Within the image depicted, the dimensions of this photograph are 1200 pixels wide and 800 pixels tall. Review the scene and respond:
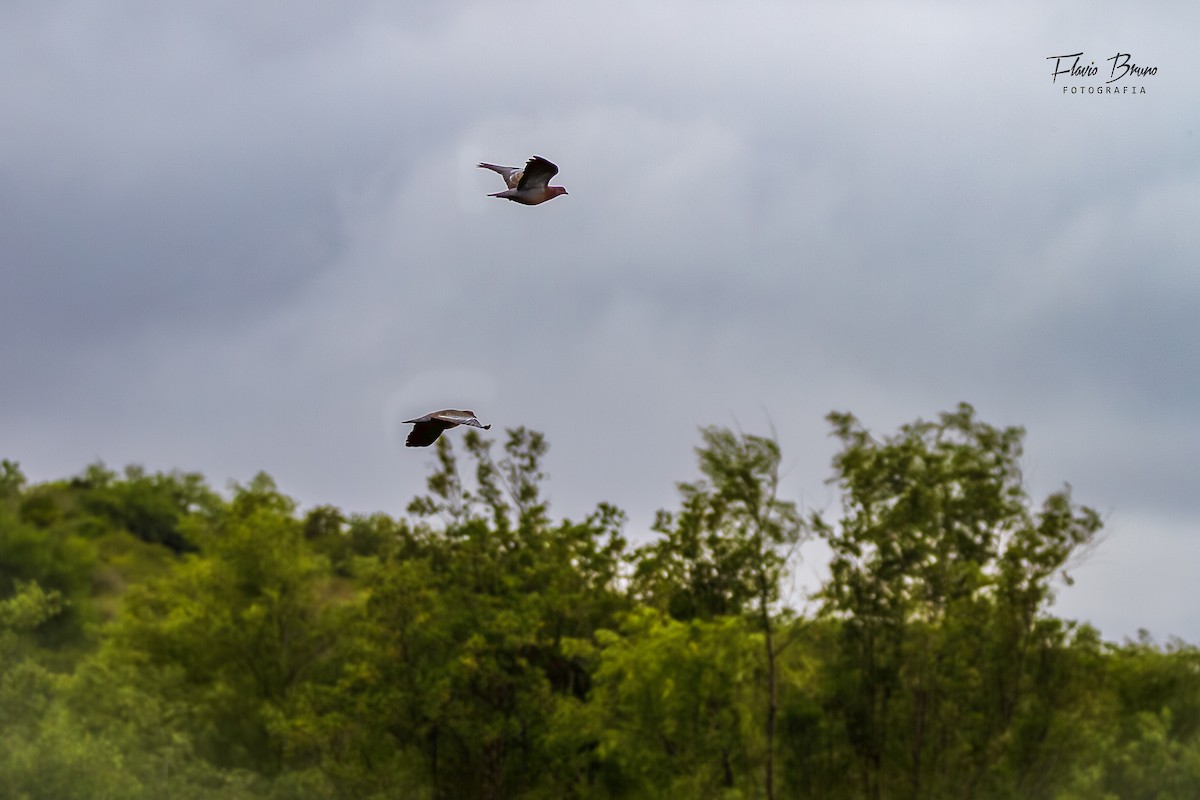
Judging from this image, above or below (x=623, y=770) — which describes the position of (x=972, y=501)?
above

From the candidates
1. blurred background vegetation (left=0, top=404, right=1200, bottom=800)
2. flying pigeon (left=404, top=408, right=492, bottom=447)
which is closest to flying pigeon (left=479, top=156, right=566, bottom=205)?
flying pigeon (left=404, top=408, right=492, bottom=447)

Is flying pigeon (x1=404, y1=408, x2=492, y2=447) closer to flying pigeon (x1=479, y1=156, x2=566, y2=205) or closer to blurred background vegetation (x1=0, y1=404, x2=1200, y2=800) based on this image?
flying pigeon (x1=479, y1=156, x2=566, y2=205)

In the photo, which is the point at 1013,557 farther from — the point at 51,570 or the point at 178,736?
the point at 51,570

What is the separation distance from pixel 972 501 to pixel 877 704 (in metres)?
8.39

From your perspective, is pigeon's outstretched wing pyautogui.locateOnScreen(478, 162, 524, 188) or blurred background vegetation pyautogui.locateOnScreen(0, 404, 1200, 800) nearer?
pigeon's outstretched wing pyautogui.locateOnScreen(478, 162, 524, 188)

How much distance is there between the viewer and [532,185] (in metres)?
13.9

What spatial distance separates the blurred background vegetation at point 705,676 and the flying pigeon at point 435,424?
37593 mm

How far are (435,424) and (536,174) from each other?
2.69 meters

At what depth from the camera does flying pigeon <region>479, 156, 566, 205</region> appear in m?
13.7

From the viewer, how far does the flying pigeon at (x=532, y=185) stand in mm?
13672

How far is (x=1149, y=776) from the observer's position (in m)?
54.9

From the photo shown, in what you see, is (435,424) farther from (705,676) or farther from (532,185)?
(705,676)

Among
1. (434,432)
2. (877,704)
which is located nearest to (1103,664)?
(877,704)

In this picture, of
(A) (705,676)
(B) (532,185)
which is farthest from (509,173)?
(A) (705,676)
